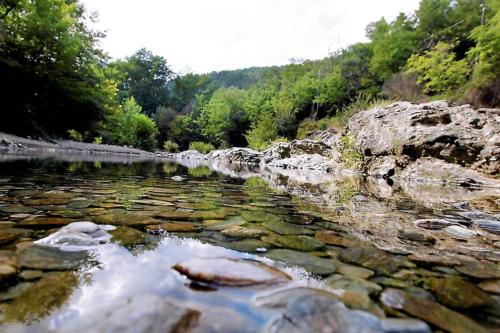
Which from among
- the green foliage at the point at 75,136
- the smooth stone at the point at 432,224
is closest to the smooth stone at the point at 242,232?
the smooth stone at the point at 432,224

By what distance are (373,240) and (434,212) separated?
1464 mm

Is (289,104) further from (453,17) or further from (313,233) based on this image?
(313,233)

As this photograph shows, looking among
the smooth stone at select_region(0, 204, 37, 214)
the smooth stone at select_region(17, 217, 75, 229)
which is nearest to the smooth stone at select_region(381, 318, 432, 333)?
the smooth stone at select_region(17, 217, 75, 229)

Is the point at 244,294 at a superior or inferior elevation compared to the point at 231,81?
inferior

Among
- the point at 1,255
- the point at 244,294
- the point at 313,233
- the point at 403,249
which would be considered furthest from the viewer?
the point at 313,233

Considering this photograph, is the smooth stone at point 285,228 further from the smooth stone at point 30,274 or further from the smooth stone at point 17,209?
the smooth stone at point 17,209

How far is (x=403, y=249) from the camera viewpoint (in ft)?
4.78

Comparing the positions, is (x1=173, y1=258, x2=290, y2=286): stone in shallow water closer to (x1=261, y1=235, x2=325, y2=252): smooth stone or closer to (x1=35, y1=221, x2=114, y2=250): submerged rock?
(x1=261, y1=235, x2=325, y2=252): smooth stone

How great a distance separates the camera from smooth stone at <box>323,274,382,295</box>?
97 centimetres

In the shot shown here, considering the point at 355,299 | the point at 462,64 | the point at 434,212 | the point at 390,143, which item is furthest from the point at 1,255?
the point at 462,64

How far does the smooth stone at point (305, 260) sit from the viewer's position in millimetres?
1144

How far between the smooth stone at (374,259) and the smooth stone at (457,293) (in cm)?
14

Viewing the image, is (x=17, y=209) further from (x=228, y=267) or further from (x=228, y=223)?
(x=228, y=267)

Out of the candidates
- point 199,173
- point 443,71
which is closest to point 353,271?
point 199,173
